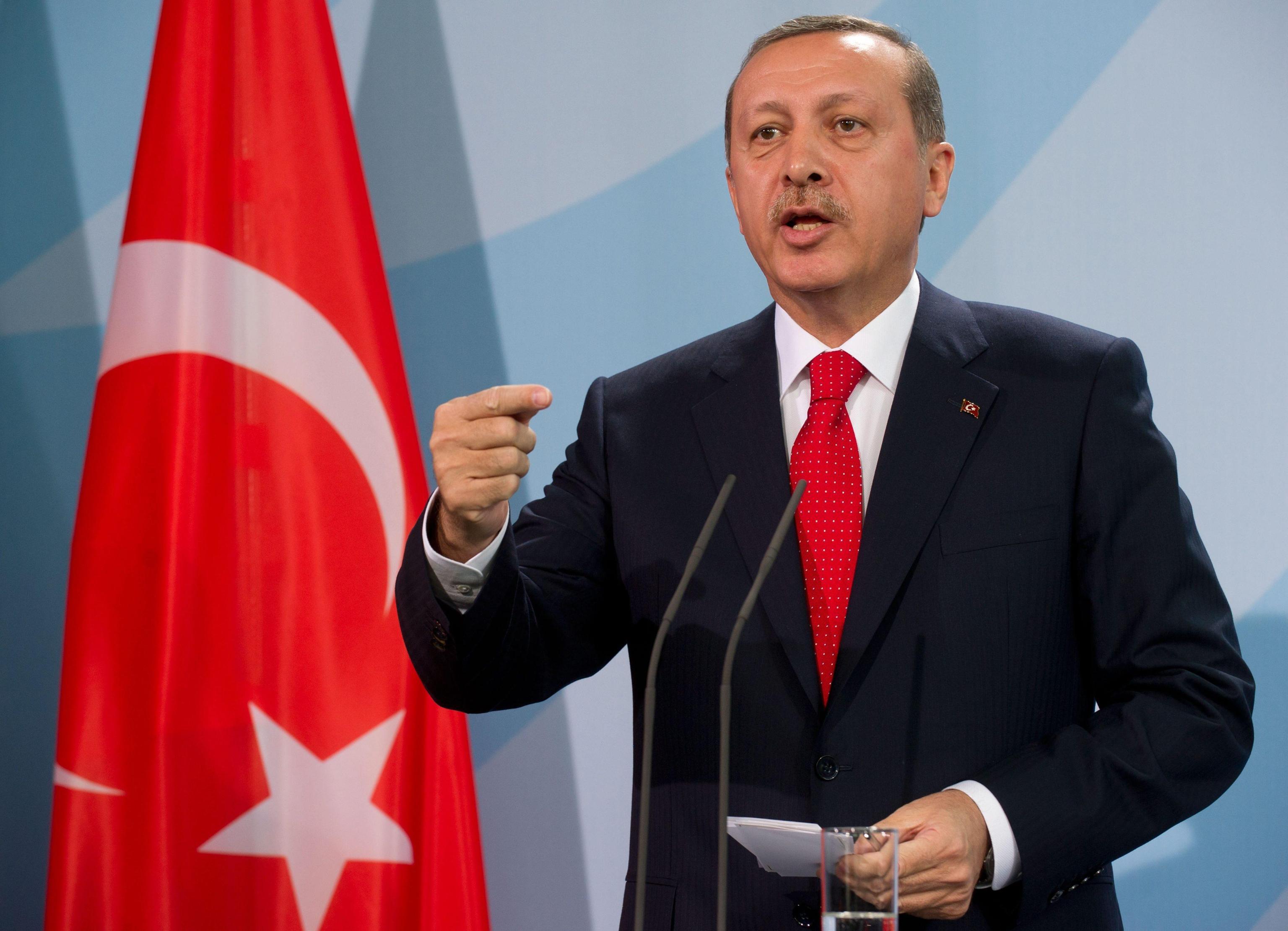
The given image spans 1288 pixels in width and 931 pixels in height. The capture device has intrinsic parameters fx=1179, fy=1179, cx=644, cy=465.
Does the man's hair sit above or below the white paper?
above

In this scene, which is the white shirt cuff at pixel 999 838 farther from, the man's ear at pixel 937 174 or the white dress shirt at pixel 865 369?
the man's ear at pixel 937 174

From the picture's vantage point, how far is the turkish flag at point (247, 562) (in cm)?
213

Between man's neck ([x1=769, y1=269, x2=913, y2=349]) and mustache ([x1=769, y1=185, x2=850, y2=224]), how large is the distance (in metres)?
0.10

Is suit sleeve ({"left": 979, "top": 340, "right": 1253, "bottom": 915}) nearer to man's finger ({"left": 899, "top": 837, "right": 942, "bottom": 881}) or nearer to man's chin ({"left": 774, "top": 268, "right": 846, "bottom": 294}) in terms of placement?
man's finger ({"left": 899, "top": 837, "right": 942, "bottom": 881})

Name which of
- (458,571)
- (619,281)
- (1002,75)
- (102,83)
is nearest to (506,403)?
(458,571)

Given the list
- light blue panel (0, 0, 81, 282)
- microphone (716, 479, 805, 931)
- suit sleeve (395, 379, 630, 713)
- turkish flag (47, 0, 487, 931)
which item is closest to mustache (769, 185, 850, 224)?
suit sleeve (395, 379, 630, 713)

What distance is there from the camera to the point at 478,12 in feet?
9.13

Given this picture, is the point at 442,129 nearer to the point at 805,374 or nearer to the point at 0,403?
the point at 0,403

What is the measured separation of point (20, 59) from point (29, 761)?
1601 millimetres

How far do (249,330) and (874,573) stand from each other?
1.35m

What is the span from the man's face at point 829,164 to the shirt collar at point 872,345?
0.05 metres

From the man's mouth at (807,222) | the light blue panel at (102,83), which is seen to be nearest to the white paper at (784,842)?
the man's mouth at (807,222)

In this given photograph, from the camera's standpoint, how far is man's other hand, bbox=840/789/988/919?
116 centimetres

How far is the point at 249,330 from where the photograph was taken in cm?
222
